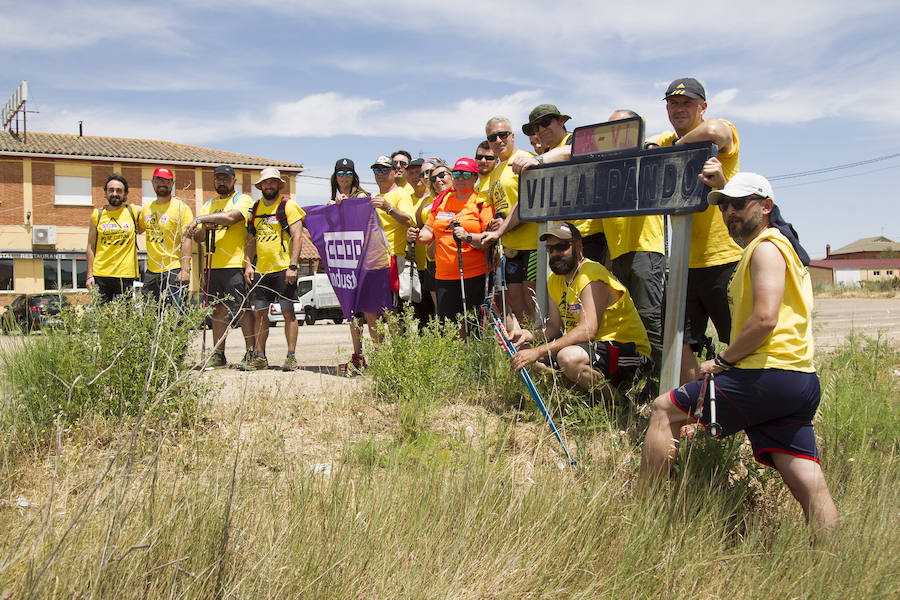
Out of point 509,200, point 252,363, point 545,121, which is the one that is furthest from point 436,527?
point 252,363

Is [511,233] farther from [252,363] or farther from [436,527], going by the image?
[436,527]

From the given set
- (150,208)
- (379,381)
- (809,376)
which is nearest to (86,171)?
(150,208)

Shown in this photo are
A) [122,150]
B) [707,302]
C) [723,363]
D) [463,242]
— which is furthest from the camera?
[122,150]

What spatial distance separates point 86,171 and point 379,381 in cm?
3726

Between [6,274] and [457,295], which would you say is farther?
[6,274]

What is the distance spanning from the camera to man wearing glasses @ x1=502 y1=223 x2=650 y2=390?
4.46 metres

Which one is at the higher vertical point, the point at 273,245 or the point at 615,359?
the point at 273,245

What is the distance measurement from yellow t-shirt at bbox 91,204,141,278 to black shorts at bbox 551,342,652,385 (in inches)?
195

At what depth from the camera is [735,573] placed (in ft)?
10.1

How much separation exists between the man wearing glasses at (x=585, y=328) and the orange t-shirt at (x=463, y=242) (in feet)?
5.02

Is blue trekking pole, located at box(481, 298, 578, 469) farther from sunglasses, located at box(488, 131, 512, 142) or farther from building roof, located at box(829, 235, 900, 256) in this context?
building roof, located at box(829, 235, 900, 256)

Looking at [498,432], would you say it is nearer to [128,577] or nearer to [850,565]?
[850,565]

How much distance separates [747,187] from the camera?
10.9ft

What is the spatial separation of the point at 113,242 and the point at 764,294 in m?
6.45
